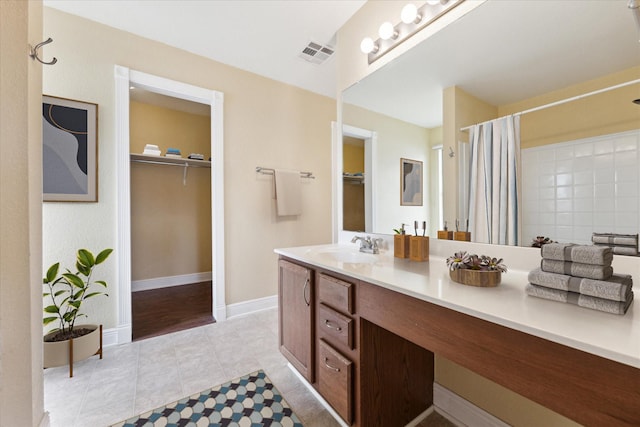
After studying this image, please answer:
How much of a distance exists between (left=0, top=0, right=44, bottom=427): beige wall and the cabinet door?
3.74ft

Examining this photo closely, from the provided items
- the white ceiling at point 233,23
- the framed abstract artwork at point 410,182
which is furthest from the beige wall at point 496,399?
the white ceiling at point 233,23

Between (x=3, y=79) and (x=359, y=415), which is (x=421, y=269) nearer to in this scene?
(x=359, y=415)

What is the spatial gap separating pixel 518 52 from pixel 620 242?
840 mm

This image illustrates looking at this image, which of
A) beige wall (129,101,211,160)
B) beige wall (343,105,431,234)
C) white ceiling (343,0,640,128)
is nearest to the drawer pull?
beige wall (343,105,431,234)

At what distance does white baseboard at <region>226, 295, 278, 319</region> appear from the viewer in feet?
8.31

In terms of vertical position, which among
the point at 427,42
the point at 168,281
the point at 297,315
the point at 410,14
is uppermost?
the point at 410,14

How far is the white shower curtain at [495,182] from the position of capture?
1.09 m

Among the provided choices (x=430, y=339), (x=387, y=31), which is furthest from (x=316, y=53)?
(x=430, y=339)

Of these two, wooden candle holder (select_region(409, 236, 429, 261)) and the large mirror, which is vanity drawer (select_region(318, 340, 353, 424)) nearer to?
wooden candle holder (select_region(409, 236, 429, 261))

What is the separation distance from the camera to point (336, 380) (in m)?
1.20

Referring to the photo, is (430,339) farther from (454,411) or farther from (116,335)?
(116,335)

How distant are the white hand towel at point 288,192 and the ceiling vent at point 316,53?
1130mm

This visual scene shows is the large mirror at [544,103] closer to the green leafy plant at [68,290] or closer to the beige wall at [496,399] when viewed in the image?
the beige wall at [496,399]

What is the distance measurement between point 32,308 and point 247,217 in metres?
1.68
